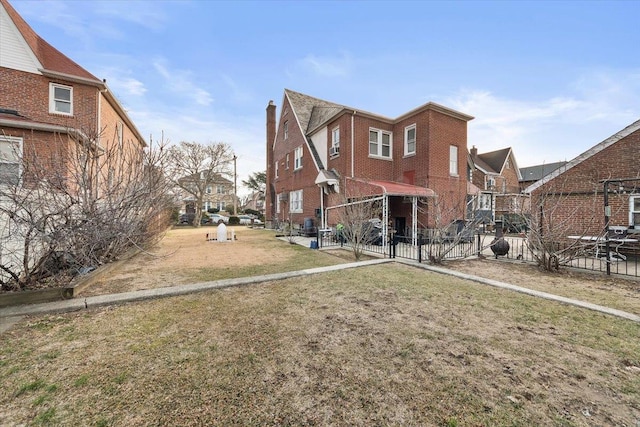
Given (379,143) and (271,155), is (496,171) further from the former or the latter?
(271,155)

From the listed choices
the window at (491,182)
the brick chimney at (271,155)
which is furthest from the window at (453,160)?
the window at (491,182)

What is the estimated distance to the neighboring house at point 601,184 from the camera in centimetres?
1000

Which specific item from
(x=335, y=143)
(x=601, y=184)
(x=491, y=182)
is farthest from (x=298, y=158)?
(x=491, y=182)

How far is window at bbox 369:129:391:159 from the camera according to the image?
637 inches

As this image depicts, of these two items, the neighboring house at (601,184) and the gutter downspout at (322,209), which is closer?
the neighboring house at (601,184)

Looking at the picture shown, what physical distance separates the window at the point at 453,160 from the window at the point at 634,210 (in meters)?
7.14

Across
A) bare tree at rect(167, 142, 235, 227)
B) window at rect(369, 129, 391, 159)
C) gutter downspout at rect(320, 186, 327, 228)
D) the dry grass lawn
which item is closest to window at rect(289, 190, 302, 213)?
gutter downspout at rect(320, 186, 327, 228)

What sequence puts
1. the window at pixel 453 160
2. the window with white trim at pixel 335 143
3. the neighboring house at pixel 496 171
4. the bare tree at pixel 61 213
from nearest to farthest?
1. the bare tree at pixel 61 213
2. the window at pixel 453 160
3. the window with white trim at pixel 335 143
4. the neighboring house at pixel 496 171

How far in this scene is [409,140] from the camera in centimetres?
1581

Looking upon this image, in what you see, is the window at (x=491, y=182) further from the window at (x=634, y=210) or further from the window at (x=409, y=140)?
the window at (x=634, y=210)

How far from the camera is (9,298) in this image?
191 inches

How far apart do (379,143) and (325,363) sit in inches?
593

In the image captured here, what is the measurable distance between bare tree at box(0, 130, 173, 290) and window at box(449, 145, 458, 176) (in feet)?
49.7

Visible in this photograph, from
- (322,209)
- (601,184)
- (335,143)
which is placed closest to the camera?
(601,184)
